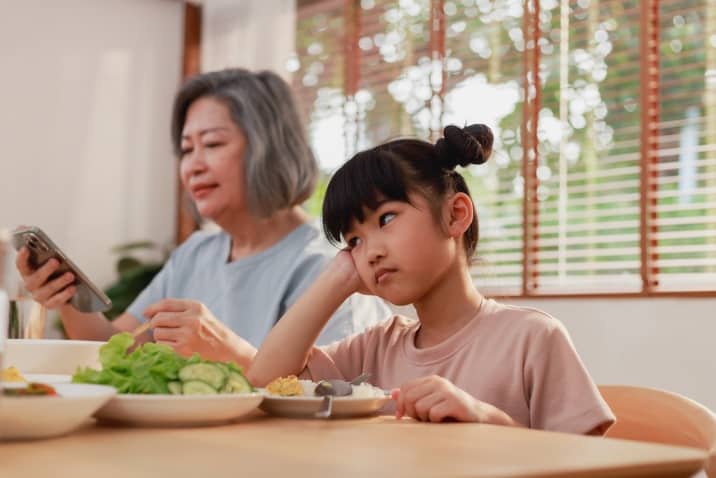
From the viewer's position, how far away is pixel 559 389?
1.38m

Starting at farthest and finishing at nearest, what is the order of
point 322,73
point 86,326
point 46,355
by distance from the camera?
point 322,73 → point 86,326 → point 46,355

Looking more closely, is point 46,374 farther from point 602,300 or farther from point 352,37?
point 352,37

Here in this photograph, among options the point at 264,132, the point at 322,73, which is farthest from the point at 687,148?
the point at 322,73

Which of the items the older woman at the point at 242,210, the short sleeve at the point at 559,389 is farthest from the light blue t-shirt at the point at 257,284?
the short sleeve at the point at 559,389

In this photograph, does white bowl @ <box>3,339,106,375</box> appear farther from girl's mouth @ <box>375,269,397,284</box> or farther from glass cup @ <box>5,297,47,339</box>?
girl's mouth @ <box>375,269,397,284</box>

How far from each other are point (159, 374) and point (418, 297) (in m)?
0.67

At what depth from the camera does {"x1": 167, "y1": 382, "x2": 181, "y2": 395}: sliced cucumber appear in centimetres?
102

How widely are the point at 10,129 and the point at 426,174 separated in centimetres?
392

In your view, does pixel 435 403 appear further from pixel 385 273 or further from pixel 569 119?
pixel 569 119

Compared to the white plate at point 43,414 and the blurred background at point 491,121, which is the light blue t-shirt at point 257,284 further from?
the white plate at point 43,414

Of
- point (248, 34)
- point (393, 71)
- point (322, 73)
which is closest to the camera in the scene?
point (393, 71)

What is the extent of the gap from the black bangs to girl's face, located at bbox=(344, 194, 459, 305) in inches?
0.6

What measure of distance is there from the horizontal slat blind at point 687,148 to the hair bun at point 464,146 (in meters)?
1.98

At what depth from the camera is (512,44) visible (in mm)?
4137
